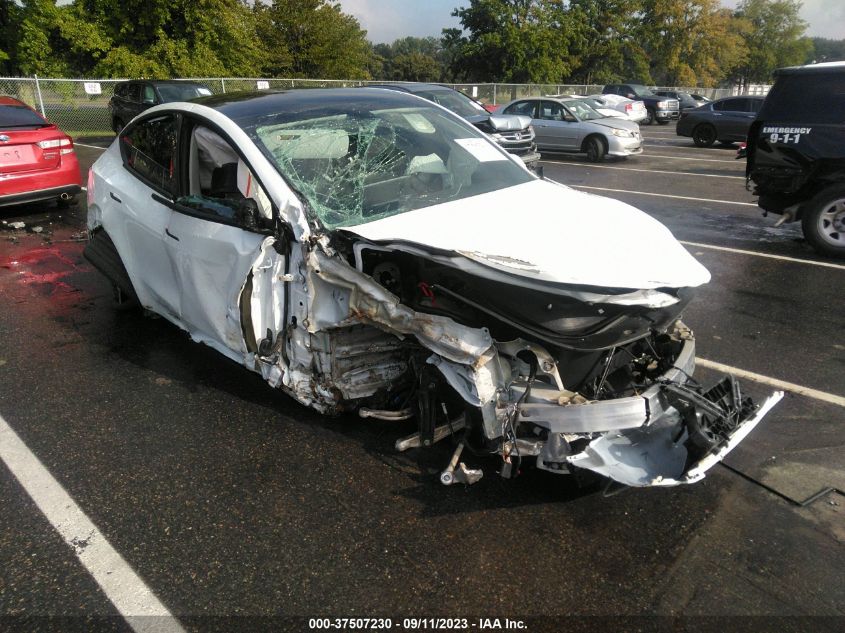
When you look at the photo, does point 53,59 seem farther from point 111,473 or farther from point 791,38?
point 791,38

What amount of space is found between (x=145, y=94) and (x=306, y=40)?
28239 millimetres

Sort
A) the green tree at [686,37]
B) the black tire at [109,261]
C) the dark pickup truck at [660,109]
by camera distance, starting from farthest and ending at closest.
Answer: the green tree at [686,37]
the dark pickup truck at [660,109]
the black tire at [109,261]

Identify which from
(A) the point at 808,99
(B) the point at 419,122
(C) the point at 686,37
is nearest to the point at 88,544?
(B) the point at 419,122

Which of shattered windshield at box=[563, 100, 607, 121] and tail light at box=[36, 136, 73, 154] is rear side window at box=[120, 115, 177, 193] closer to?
tail light at box=[36, 136, 73, 154]

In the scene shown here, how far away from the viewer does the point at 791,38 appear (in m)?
64.6

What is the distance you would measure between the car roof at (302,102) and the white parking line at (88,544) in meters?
2.20

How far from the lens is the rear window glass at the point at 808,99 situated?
6.65 meters

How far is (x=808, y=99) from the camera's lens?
6.84 meters

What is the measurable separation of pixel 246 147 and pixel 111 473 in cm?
187

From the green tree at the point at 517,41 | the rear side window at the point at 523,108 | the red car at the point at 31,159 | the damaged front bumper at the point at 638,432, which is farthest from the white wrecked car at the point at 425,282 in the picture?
the green tree at the point at 517,41

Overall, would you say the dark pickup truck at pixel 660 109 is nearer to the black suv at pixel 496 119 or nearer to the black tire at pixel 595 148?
the black tire at pixel 595 148

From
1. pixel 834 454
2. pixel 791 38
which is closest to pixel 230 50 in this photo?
pixel 834 454

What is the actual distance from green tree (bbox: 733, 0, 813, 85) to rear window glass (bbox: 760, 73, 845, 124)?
218ft

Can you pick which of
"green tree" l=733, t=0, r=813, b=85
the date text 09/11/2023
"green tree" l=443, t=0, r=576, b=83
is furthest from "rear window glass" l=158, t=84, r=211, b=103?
"green tree" l=733, t=0, r=813, b=85
